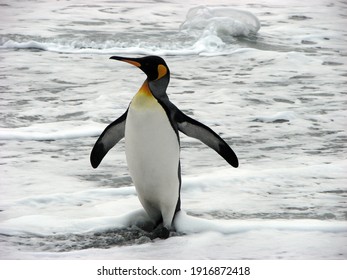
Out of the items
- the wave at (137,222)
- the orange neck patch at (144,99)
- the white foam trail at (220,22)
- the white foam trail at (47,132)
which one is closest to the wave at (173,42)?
the white foam trail at (220,22)

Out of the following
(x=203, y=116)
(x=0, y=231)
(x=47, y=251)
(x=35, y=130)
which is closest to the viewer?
(x=47, y=251)

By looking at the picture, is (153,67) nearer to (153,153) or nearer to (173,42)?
(153,153)

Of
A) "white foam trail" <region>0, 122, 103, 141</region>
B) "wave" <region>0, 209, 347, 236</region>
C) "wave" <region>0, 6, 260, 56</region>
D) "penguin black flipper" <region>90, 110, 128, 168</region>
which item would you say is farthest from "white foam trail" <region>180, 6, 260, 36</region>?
"wave" <region>0, 209, 347, 236</region>

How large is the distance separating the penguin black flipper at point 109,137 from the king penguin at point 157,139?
0.23 ft

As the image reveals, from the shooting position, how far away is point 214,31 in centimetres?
899

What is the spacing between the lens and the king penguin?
306 centimetres

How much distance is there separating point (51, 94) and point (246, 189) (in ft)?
Answer: 8.91

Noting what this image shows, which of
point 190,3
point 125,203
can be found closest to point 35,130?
point 125,203

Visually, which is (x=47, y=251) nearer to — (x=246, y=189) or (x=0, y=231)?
(x=0, y=231)

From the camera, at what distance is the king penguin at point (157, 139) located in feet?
10.0

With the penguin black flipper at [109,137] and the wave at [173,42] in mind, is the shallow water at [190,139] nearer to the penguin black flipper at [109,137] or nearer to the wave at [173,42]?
the wave at [173,42]

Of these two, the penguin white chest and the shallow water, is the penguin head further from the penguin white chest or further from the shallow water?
the shallow water

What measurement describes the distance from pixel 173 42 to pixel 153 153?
18.5ft

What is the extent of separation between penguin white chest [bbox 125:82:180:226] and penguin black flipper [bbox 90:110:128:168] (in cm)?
19
